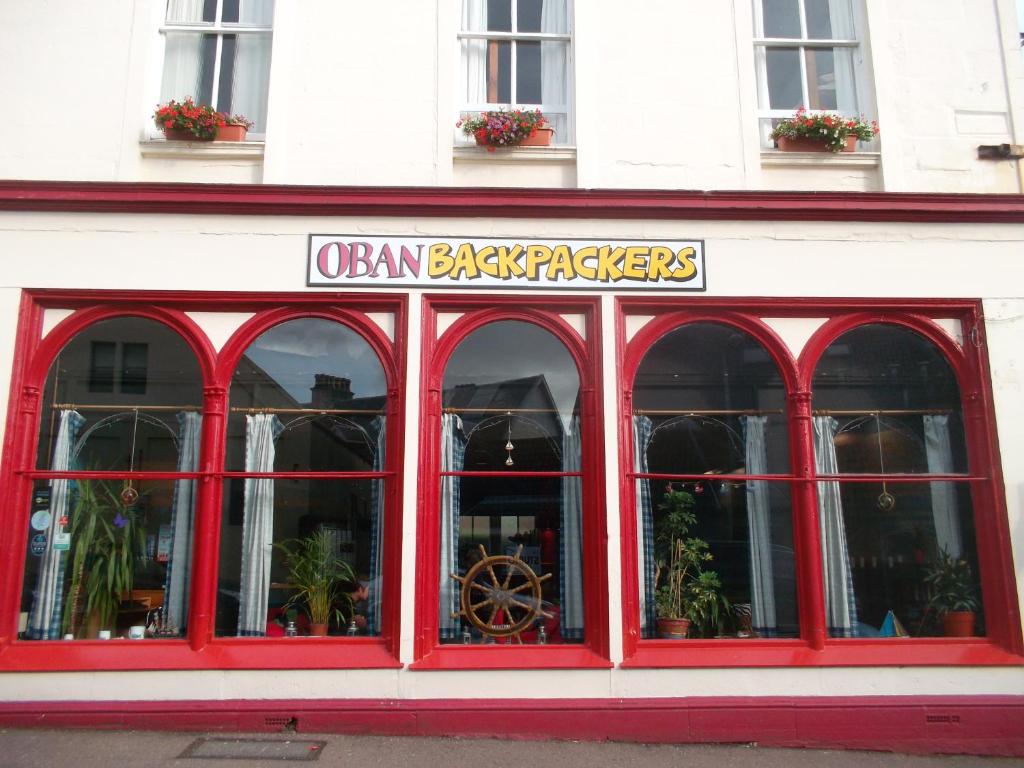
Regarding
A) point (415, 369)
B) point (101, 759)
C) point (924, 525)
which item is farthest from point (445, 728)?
point (924, 525)

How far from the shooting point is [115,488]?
24.7 feet

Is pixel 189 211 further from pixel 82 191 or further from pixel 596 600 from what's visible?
pixel 596 600

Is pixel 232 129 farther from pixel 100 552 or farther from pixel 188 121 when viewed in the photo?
pixel 100 552

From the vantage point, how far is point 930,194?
25.8 ft

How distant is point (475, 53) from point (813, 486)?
549 centimetres

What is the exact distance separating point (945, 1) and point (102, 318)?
900 cm

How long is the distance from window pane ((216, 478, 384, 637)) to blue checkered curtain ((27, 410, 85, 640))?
1.43 meters

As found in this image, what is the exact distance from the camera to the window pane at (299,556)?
Result: 24.2 feet

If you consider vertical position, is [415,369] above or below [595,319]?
below

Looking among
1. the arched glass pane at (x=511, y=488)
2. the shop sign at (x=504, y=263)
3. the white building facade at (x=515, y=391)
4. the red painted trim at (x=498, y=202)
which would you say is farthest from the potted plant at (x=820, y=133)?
the arched glass pane at (x=511, y=488)

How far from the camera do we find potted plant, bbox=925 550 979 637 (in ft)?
24.7

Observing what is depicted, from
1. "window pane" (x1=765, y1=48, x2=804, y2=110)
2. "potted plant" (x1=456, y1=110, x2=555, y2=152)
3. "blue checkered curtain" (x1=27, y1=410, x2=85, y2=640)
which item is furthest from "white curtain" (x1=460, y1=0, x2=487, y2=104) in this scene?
"blue checkered curtain" (x1=27, y1=410, x2=85, y2=640)

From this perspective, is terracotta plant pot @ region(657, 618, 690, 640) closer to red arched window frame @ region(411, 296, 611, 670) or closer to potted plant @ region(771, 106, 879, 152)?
red arched window frame @ region(411, 296, 611, 670)

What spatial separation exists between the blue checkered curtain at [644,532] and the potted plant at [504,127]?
2.95 meters
